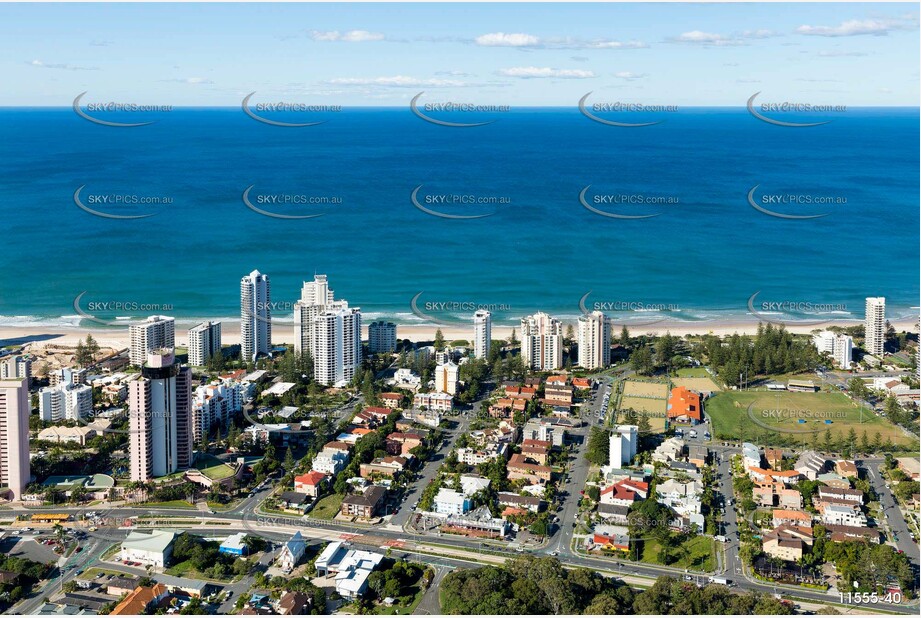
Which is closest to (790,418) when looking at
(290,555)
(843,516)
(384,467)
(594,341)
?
(843,516)

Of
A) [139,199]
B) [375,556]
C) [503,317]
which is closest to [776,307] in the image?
[503,317]

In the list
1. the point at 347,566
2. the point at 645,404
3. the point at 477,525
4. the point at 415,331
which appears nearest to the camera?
the point at 347,566

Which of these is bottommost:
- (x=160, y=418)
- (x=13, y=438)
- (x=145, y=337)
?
(x=13, y=438)

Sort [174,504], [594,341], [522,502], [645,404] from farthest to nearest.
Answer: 1. [594,341]
2. [645,404]
3. [174,504]
4. [522,502]

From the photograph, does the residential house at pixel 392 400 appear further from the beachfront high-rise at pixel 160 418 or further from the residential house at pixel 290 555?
the residential house at pixel 290 555

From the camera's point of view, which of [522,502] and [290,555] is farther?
[522,502]

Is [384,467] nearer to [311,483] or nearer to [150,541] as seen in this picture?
[311,483]

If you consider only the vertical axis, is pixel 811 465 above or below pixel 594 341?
below
